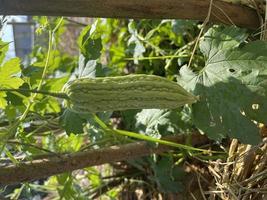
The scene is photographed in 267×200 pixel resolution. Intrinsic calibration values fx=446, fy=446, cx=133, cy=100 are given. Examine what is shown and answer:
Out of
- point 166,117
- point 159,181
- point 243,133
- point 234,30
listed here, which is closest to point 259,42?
point 234,30

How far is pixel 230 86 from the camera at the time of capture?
3.26 ft

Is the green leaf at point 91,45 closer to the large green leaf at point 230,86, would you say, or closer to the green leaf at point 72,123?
the green leaf at point 72,123

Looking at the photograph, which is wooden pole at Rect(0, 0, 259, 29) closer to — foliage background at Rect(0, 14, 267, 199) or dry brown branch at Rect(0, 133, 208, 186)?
foliage background at Rect(0, 14, 267, 199)

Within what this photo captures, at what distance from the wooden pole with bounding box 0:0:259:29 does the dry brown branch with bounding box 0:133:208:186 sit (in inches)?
15.3

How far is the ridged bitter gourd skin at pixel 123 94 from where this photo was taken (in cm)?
93

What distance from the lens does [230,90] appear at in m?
0.99

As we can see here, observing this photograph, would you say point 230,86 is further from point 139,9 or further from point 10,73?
point 10,73

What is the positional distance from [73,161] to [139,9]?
436 millimetres

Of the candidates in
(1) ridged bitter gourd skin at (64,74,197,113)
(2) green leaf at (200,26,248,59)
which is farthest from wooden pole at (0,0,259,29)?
(1) ridged bitter gourd skin at (64,74,197,113)

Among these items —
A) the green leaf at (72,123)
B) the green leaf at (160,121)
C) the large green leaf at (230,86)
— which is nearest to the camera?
the large green leaf at (230,86)

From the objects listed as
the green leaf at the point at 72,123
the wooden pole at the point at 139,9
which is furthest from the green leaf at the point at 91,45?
the wooden pole at the point at 139,9

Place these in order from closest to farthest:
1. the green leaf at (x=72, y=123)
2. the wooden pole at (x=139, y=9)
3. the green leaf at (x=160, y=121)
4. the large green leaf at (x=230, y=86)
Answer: the wooden pole at (x=139, y=9)
the large green leaf at (x=230, y=86)
the green leaf at (x=72, y=123)
the green leaf at (x=160, y=121)

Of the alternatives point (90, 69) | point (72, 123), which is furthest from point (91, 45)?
point (72, 123)

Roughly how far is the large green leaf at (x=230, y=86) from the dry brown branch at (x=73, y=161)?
310 millimetres
